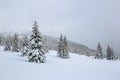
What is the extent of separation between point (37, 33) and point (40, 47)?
3.38m

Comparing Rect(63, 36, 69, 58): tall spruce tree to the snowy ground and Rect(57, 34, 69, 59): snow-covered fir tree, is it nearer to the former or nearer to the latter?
Rect(57, 34, 69, 59): snow-covered fir tree

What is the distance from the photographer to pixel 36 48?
97.7ft

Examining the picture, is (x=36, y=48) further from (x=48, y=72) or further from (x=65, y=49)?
(x=65, y=49)

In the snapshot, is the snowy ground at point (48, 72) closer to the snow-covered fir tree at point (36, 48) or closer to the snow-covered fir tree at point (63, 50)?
the snow-covered fir tree at point (36, 48)

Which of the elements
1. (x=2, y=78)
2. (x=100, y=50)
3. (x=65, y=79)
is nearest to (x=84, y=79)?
(x=65, y=79)

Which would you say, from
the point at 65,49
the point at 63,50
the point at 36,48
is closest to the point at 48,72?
the point at 36,48

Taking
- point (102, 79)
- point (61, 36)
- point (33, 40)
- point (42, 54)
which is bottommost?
point (102, 79)

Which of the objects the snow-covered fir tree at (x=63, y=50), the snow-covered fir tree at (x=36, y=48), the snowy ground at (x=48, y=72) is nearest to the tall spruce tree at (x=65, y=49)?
the snow-covered fir tree at (x=63, y=50)

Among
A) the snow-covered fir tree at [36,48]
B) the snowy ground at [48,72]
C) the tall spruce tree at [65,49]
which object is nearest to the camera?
the snowy ground at [48,72]

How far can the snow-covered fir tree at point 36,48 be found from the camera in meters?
28.5

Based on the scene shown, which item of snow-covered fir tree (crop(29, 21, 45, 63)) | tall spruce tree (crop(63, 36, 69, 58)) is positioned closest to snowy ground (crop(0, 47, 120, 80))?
snow-covered fir tree (crop(29, 21, 45, 63))

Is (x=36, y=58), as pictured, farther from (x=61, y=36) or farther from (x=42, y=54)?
(x=61, y=36)

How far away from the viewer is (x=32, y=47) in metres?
30.0

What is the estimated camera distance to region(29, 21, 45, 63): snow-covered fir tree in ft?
93.5
